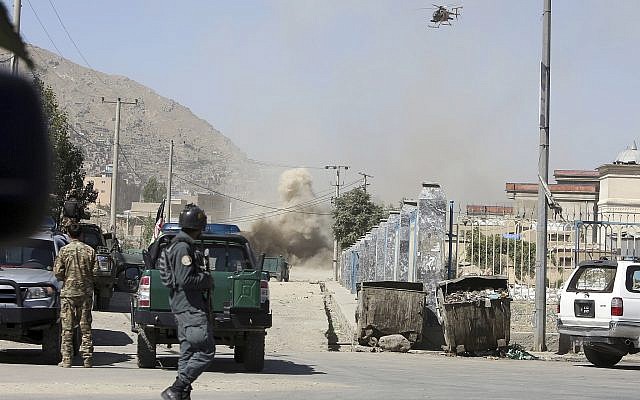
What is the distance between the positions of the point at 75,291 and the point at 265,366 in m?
3.06

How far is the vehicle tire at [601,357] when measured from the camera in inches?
701

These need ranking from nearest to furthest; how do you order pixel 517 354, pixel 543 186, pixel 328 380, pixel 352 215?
pixel 328 380 < pixel 517 354 < pixel 543 186 < pixel 352 215

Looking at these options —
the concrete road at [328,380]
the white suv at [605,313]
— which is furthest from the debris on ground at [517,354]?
the concrete road at [328,380]

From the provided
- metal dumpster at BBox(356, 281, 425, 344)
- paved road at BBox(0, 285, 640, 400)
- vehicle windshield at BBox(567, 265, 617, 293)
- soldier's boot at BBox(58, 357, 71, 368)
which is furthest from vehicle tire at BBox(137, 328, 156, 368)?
vehicle windshield at BBox(567, 265, 617, 293)

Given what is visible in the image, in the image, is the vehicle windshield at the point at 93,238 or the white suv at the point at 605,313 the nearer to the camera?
the white suv at the point at 605,313

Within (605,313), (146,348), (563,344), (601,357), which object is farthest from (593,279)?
(146,348)

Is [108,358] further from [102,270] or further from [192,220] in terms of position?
[102,270]

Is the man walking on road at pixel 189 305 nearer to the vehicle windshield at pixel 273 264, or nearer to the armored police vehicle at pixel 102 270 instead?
the armored police vehicle at pixel 102 270


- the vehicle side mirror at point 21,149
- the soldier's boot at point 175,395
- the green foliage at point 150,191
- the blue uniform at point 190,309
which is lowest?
the soldier's boot at point 175,395

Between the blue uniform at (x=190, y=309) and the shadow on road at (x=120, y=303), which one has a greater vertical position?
the blue uniform at (x=190, y=309)

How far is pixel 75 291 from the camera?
44.2 ft

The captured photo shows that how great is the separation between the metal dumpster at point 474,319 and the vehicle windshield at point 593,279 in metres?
1.23

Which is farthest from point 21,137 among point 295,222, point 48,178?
point 295,222

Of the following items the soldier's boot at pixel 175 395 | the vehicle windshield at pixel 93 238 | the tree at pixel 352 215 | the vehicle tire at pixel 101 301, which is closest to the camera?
the soldier's boot at pixel 175 395
